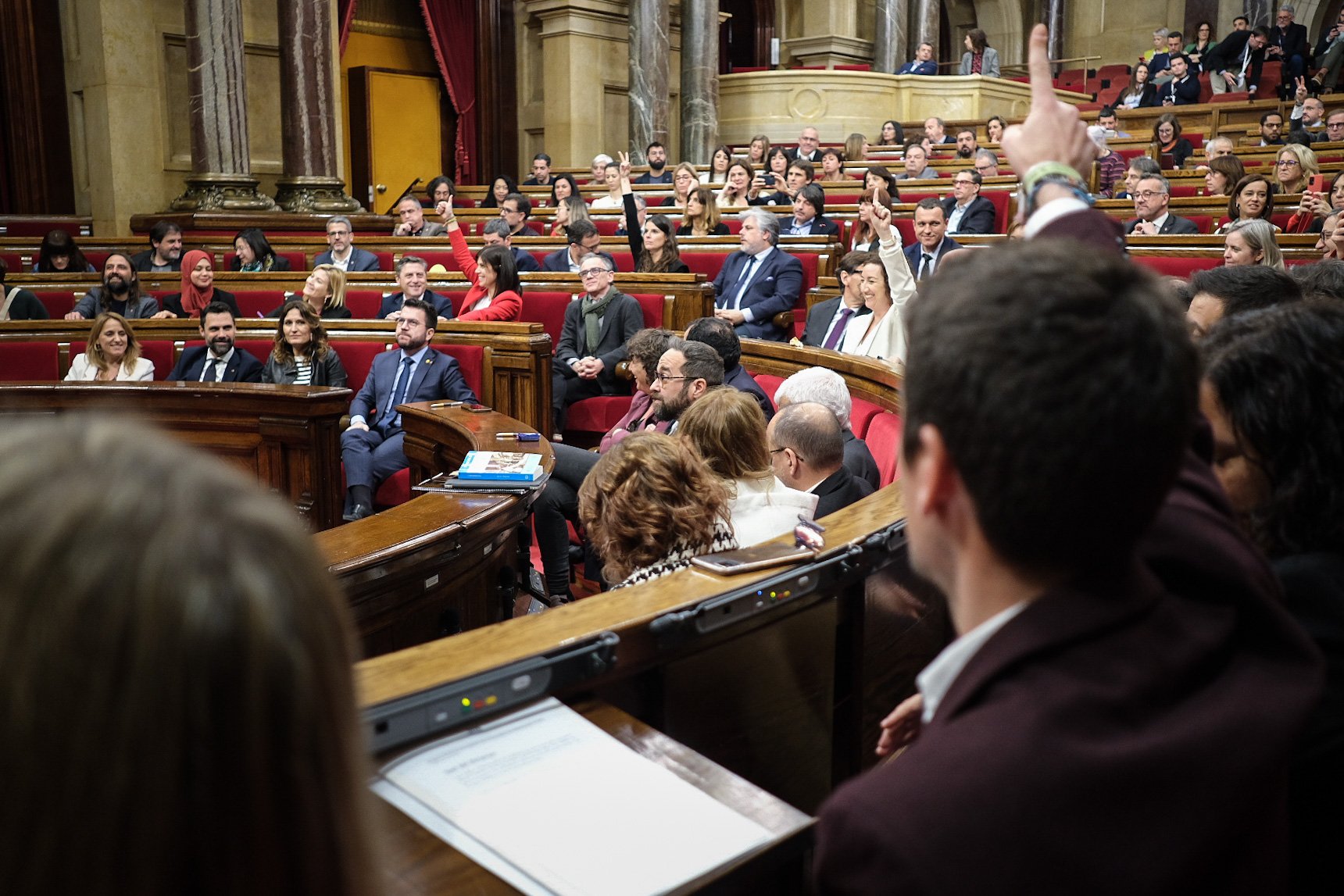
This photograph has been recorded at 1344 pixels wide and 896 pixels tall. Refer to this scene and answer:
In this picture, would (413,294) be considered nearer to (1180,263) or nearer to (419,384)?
Result: (419,384)

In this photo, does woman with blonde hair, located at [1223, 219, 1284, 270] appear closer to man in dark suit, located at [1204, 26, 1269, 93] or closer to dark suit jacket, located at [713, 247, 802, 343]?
dark suit jacket, located at [713, 247, 802, 343]

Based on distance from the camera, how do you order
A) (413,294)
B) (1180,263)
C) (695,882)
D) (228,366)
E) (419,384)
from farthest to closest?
(413,294) < (1180,263) < (228,366) < (419,384) < (695,882)

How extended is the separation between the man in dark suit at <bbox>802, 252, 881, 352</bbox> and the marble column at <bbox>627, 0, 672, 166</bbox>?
660cm

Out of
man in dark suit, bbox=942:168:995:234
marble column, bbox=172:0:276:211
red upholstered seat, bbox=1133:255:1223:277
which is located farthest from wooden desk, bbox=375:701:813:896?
marble column, bbox=172:0:276:211

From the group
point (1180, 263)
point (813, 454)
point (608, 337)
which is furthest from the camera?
point (608, 337)

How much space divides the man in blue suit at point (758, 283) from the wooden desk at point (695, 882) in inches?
193

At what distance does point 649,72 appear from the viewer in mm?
11695

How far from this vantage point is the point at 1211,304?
2432mm

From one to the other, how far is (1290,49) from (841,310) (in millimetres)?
10240

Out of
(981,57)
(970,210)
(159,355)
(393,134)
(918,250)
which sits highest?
(981,57)

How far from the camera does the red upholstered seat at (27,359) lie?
4992mm

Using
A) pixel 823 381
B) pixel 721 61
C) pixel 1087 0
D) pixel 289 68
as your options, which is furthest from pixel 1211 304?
pixel 1087 0

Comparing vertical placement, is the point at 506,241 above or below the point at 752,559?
above

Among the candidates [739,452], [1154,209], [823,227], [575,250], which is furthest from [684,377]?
[823,227]
